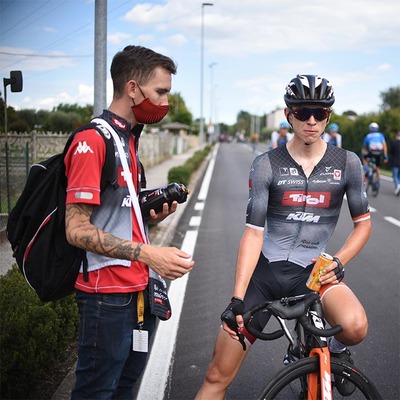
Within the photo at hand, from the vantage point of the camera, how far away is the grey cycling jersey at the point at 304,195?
3152mm

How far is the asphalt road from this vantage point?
4.32 meters

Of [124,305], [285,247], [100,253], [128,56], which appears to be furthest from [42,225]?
[285,247]

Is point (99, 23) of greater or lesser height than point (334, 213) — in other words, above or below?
above

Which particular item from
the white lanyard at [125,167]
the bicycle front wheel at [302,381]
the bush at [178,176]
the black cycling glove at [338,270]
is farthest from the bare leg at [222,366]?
the bush at [178,176]

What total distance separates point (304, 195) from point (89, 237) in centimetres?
131

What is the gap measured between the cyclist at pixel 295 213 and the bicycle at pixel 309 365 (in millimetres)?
251

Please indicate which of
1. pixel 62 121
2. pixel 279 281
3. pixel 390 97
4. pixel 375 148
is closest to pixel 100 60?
pixel 62 121

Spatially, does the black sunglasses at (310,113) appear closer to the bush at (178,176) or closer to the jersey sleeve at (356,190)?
the jersey sleeve at (356,190)

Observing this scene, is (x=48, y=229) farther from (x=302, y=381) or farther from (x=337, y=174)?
(x=337, y=174)

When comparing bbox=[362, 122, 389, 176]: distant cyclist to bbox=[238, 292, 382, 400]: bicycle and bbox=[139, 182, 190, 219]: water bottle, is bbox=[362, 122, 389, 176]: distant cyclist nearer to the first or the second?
bbox=[238, 292, 382, 400]: bicycle

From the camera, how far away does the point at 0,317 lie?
3609 millimetres

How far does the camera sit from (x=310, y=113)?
309 centimetres

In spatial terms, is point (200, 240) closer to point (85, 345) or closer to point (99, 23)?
point (99, 23)

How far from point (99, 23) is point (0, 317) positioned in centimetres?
363
